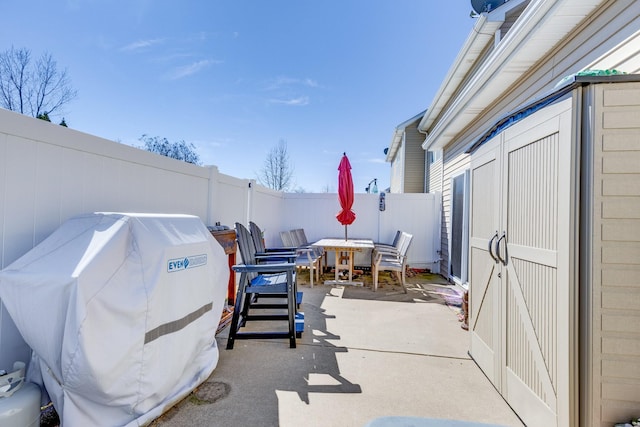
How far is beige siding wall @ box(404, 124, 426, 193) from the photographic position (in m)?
10.0

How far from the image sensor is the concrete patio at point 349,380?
1.94m

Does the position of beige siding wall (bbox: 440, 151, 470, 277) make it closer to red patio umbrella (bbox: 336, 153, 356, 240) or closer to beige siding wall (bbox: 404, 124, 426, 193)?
red patio umbrella (bbox: 336, 153, 356, 240)

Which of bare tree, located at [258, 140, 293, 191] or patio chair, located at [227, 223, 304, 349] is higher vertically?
bare tree, located at [258, 140, 293, 191]

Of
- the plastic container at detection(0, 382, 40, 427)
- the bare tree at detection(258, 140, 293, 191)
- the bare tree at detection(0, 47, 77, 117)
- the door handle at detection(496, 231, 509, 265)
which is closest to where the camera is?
the plastic container at detection(0, 382, 40, 427)

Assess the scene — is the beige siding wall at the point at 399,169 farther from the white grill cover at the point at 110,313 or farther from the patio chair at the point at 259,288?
the white grill cover at the point at 110,313

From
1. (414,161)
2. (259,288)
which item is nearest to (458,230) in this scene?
(259,288)

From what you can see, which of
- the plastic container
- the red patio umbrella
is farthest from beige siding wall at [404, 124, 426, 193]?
the plastic container

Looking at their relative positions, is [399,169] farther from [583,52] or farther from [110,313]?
[110,313]

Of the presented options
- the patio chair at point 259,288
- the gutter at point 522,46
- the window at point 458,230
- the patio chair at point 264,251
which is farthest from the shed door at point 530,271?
the window at point 458,230

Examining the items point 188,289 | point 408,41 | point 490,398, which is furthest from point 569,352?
point 408,41

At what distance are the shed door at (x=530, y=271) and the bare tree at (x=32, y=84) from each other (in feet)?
52.2

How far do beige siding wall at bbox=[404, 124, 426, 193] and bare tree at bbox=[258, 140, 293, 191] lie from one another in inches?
341

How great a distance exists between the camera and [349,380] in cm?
238

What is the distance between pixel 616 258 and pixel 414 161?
9.06 m
